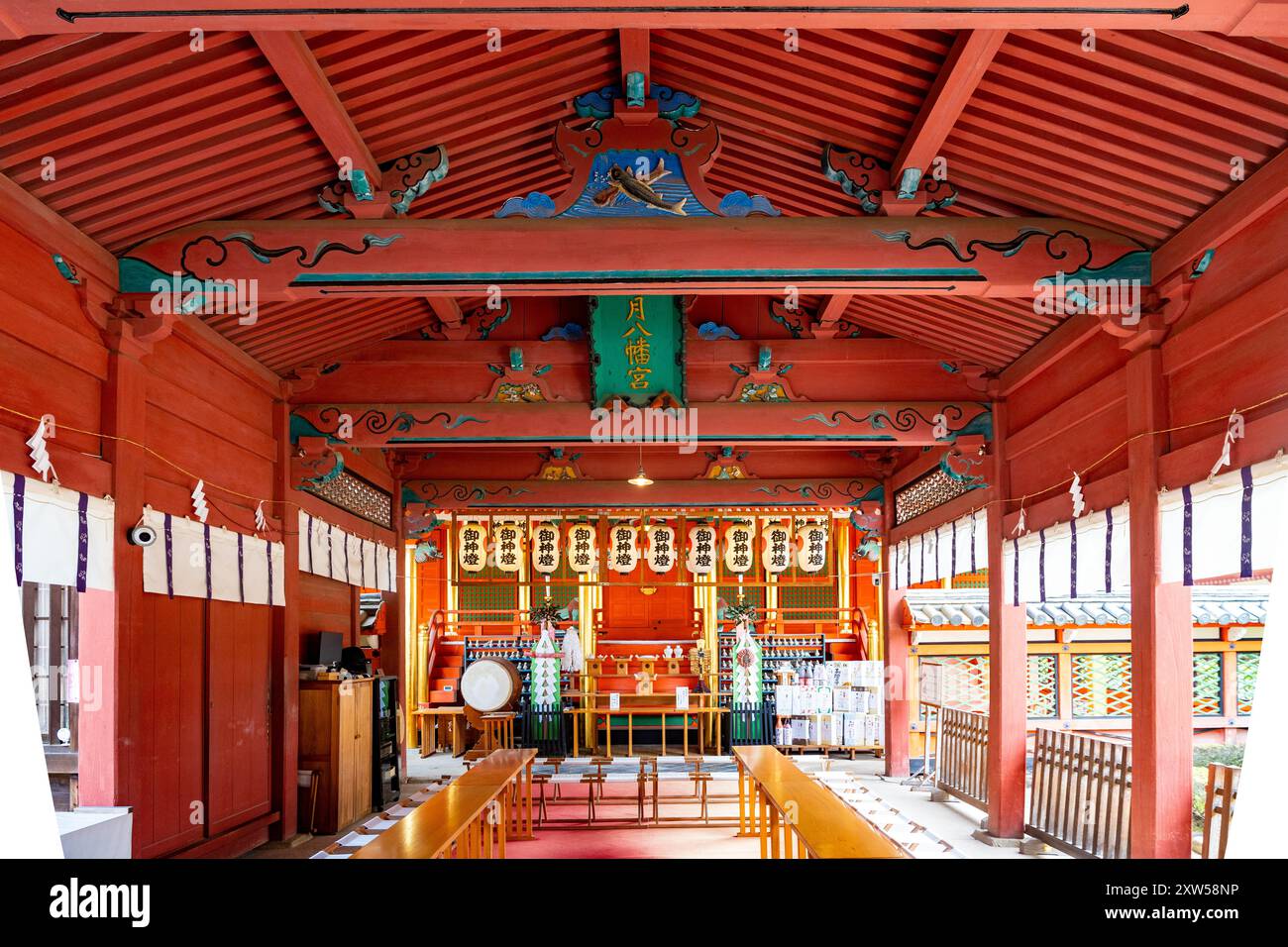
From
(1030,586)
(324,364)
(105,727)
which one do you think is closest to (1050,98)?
(1030,586)

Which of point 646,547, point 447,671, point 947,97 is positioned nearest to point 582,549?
point 646,547

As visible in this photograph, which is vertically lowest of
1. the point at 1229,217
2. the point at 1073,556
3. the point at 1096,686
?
the point at 1096,686

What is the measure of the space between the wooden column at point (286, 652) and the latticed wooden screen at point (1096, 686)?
8517 mm

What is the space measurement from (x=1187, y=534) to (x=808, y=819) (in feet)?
8.64

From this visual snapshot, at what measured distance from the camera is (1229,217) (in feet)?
17.9

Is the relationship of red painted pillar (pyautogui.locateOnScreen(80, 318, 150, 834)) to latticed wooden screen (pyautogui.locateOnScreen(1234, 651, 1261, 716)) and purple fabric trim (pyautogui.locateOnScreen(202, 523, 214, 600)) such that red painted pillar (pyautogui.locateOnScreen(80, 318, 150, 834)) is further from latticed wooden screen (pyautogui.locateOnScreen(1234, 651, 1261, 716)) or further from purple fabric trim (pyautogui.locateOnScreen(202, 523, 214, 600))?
latticed wooden screen (pyautogui.locateOnScreen(1234, 651, 1261, 716))

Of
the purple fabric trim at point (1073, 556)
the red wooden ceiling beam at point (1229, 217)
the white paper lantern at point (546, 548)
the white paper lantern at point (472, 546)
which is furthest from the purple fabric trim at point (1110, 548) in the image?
the white paper lantern at point (472, 546)

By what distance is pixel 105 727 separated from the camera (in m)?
6.30

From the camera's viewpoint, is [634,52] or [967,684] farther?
[967,684]

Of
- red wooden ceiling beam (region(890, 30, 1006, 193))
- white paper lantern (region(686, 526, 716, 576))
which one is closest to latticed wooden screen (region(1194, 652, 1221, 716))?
white paper lantern (region(686, 526, 716, 576))

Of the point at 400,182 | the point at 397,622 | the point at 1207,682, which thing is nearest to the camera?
the point at 400,182

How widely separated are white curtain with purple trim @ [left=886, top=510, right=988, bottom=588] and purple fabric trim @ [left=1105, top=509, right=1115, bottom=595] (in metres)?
2.69

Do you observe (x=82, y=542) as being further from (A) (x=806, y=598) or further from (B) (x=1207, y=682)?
(A) (x=806, y=598)
